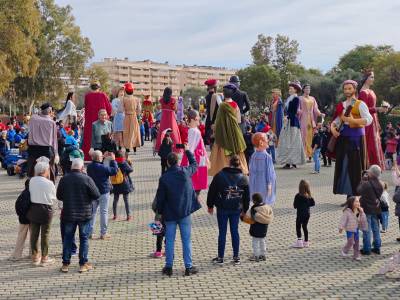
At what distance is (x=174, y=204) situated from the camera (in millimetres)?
7492

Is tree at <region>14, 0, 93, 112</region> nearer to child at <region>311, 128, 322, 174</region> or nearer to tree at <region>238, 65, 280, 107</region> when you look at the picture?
tree at <region>238, 65, 280, 107</region>

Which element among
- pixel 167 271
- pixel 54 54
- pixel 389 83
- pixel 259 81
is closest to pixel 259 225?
pixel 167 271

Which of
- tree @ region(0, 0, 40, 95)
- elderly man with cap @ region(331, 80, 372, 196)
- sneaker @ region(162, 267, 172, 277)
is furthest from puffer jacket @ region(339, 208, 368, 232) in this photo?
tree @ region(0, 0, 40, 95)

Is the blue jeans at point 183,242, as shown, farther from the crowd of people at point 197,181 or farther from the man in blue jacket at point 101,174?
the man in blue jacket at point 101,174

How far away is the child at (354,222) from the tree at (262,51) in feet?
215

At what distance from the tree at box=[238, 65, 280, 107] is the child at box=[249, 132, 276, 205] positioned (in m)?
62.2

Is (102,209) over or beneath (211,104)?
beneath

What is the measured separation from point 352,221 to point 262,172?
6.01ft

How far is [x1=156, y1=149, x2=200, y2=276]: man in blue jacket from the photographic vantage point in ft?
24.6

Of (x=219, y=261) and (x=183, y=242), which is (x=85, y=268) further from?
(x=219, y=261)

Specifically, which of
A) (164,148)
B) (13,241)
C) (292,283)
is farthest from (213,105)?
(292,283)

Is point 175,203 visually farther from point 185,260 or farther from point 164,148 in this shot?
point 164,148

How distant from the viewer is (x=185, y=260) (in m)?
7.54

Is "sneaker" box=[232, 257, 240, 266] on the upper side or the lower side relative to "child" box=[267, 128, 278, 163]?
lower
